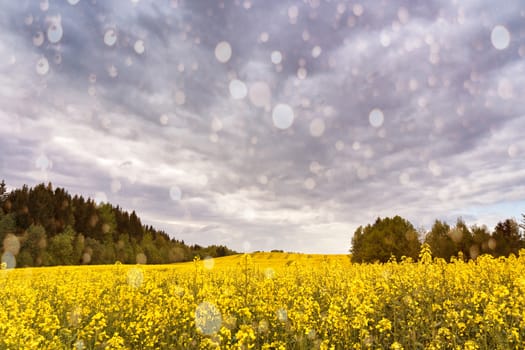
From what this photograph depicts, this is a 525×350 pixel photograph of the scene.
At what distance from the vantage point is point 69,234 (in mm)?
72625

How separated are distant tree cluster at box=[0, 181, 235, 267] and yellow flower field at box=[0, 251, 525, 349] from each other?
156 feet

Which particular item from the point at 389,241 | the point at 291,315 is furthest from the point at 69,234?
the point at 291,315

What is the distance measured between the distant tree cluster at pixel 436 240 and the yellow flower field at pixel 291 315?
1070 inches

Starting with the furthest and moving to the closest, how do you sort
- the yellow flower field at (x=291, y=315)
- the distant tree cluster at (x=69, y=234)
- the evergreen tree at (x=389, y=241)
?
the distant tree cluster at (x=69, y=234), the evergreen tree at (x=389, y=241), the yellow flower field at (x=291, y=315)

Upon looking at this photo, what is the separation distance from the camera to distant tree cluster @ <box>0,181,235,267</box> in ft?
207

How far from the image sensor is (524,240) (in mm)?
42406

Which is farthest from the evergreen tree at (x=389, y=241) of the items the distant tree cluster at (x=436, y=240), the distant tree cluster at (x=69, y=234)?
the distant tree cluster at (x=69, y=234)

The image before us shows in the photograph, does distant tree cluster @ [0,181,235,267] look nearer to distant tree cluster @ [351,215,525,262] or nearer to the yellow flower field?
distant tree cluster @ [351,215,525,262]

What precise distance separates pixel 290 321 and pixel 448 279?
6524 mm

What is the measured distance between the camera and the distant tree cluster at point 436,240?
4041cm

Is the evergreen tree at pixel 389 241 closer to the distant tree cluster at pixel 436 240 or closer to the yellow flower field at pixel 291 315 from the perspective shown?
the distant tree cluster at pixel 436 240

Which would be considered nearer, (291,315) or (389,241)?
(291,315)

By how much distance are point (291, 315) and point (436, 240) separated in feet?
139

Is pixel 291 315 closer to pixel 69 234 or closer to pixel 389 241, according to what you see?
pixel 389 241
